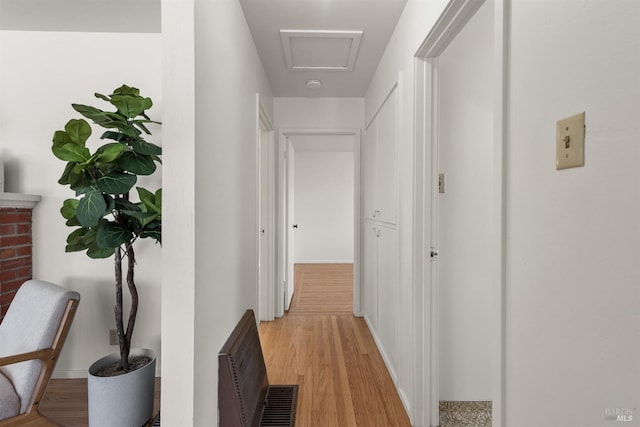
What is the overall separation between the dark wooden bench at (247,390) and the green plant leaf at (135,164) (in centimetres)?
94

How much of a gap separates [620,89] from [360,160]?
2.89m

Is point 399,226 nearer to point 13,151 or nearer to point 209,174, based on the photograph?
point 209,174

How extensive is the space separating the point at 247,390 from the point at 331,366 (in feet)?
3.36

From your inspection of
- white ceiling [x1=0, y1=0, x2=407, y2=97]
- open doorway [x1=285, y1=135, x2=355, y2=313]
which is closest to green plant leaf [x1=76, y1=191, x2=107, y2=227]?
white ceiling [x1=0, y1=0, x2=407, y2=97]

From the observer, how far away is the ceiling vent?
7.01 feet

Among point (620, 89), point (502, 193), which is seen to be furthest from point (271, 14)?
point (620, 89)

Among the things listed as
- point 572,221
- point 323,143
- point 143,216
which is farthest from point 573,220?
point 323,143

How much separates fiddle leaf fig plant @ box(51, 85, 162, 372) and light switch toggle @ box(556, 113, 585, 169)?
1597 millimetres

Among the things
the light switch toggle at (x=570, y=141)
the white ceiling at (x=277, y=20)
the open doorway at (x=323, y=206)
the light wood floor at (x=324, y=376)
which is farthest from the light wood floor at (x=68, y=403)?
the open doorway at (x=323, y=206)

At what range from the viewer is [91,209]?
1.43 m

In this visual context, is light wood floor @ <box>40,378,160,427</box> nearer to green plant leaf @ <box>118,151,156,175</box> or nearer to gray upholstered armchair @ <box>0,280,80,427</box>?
gray upholstered armchair @ <box>0,280,80,427</box>

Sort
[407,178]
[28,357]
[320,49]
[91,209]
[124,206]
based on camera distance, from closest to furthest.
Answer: [28,357] < [91,209] < [124,206] < [407,178] < [320,49]

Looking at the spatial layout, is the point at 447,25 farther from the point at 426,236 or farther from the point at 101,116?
the point at 101,116

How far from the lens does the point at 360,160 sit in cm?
342
